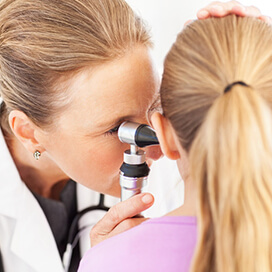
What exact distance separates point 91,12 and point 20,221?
1.92 feet

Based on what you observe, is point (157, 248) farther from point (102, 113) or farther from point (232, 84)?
point (102, 113)

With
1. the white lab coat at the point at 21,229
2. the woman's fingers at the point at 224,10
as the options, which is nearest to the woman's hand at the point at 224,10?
the woman's fingers at the point at 224,10

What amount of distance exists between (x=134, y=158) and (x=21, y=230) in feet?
1.56

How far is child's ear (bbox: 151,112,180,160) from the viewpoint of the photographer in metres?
0.66

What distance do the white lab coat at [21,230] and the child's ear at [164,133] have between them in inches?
22.1

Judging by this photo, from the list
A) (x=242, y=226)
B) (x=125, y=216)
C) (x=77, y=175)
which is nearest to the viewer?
(x=242, y=226)

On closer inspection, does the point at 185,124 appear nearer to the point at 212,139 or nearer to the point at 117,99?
the point at 212,139

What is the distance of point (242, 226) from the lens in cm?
51

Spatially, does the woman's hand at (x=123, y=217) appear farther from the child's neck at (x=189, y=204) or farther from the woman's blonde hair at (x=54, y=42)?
the woman's blonde hair at (x=54, y=42)

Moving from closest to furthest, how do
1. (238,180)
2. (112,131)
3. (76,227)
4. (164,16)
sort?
(238,180) → (112,131) → (76,227) → (164,16)

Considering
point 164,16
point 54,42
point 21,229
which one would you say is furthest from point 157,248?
point 164,16

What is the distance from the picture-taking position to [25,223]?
113cm

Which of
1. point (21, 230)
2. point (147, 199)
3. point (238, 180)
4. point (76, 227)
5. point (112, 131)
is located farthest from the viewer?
point (76, 227)

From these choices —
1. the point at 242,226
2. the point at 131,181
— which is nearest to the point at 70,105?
the point at 131,181
